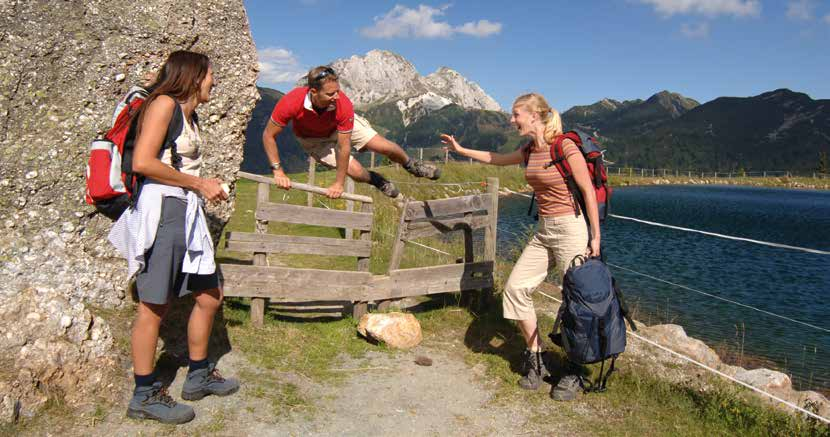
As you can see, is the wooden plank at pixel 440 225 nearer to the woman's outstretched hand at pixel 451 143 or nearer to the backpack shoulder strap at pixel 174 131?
the woman's outstretched hand at pixel 451 143

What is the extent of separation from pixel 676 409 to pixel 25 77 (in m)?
6.54

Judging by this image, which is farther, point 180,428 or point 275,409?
point 275,409

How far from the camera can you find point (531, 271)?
5477mm

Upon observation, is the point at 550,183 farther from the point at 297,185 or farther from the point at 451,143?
the point at 297,185

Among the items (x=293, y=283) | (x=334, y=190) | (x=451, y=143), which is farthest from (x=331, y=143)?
(x=293, y=283)

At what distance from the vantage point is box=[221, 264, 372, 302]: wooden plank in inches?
252

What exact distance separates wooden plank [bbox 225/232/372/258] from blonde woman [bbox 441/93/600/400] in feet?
7.47

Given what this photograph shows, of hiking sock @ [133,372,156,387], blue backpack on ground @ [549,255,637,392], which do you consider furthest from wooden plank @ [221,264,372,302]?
blue backpack on ground @ [549,255,637,392]

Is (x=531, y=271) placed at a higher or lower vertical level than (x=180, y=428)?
higher

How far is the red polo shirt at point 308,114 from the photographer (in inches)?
232

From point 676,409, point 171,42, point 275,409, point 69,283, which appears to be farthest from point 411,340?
point 171,42

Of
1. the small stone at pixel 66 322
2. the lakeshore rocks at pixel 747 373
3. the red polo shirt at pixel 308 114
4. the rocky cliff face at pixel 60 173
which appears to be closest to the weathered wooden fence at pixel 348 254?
the red polo shirt at pixel 308 114

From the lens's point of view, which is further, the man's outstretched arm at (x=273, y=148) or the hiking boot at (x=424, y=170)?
the hiking boot at (x=424, y=170)

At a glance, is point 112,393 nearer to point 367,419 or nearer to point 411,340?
point 367,419
